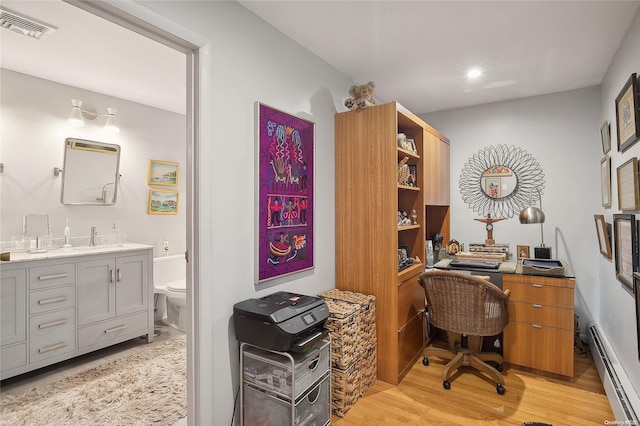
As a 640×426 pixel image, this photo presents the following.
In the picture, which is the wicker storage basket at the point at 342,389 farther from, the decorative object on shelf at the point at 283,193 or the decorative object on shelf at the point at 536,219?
the decorative object on shelf at the point at 536,219

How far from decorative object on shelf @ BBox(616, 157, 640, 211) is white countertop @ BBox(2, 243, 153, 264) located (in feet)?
12.8

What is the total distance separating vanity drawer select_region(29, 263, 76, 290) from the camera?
2.58m

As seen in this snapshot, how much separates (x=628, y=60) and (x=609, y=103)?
68cm

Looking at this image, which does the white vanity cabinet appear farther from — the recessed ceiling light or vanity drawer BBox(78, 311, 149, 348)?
the recessed ceiling light

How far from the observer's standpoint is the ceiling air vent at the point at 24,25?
1.92 metres

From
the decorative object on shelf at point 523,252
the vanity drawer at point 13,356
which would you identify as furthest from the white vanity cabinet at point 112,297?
the decorative object on shelf at point 523,252

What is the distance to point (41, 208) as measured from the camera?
297cm

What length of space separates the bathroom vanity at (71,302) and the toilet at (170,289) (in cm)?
23

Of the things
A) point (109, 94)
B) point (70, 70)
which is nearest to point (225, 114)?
point (70, 70)

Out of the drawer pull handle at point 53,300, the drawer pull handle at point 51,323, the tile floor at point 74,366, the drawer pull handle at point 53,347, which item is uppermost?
the drawer pull handle at point 53,300

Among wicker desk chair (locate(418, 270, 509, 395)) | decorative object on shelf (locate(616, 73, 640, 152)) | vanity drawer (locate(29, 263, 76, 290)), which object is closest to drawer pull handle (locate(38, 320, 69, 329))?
vanity drawer (locate(29, 263, 76, 290))

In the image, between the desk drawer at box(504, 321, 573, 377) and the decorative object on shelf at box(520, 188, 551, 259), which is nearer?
the desk drawer at box(504, 321, 573, 377)

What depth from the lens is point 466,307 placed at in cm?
238

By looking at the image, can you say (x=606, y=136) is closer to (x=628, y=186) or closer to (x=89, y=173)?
(x=628, y=186)
